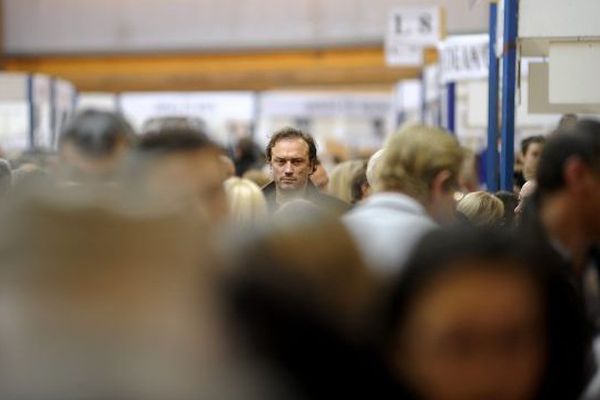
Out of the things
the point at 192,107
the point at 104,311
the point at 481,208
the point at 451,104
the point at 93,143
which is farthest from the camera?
the point at 192,107

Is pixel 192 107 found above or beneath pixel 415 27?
beneath

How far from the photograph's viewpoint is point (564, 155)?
3.85m

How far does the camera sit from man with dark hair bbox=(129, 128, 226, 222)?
11.3ft

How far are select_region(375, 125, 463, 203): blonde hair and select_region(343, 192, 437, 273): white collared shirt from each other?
0.04 meters

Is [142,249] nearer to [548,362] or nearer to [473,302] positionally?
[473,302]

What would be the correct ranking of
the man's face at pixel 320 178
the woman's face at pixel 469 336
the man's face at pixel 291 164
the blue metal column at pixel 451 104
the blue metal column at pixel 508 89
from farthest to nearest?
the blue metal column at pixel 451 104 → the man's face at pixel 320 178 → the blue metal column at pixel 508 89 → the man's face at pixel 291 164 → the woman's face at pixel 469 336

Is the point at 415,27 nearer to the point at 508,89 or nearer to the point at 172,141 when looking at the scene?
the point at 508,89

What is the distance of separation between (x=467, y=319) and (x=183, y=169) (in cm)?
120

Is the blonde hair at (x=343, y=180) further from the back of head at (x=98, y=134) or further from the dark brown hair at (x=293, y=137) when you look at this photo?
the back of head at (x=98, y=134)

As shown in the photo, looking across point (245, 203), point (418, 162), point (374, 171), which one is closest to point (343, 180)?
point (245, 203)

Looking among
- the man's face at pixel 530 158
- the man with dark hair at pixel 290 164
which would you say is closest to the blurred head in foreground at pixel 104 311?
the man with dark hair at pixel 290 164

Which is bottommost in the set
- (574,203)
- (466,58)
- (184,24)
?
(574,203)

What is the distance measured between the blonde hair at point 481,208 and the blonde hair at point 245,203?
1.31m

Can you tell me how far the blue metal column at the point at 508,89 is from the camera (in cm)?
841
